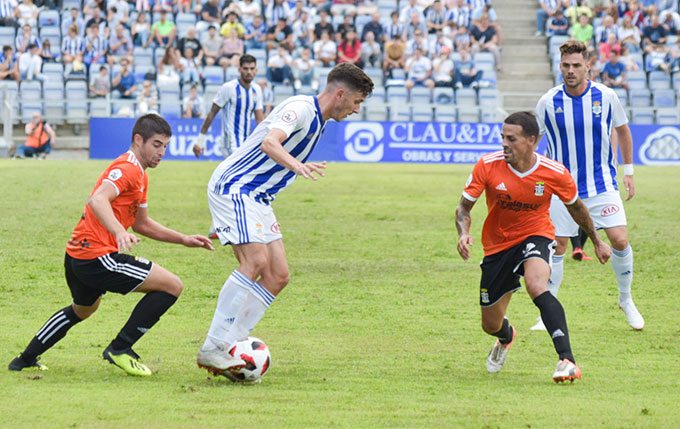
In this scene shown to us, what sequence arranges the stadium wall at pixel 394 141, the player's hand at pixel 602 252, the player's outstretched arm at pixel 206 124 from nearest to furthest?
the player's hand at pixel 602 252 < the player's outstretched arm at pixel 206 124 < the stadium wall at pixel 394 141

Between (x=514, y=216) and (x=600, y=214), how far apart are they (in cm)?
204

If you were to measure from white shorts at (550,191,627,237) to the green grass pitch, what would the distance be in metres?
0.85

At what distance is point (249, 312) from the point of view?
6406 millimetres

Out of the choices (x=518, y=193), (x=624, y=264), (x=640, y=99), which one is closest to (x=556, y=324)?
(x=518, y=193)

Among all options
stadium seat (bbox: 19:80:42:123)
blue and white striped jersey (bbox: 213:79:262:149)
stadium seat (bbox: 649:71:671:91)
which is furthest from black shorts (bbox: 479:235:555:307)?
stadium seat (bbox: 649:71:671:91)

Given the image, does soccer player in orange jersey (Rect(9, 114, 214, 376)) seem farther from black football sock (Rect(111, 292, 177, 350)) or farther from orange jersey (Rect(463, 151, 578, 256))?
orange jersey (Rect(463, 151, 578, 256))

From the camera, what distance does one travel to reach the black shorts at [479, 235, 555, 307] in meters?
6.70

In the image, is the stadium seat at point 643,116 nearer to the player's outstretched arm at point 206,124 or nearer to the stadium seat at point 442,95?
the stadium seat at point 442,95

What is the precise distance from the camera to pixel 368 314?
8.84 metres

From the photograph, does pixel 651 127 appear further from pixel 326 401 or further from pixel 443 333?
pixel 326 401

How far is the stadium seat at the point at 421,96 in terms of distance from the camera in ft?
98.7

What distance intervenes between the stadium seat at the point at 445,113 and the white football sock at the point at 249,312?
77.3 ft

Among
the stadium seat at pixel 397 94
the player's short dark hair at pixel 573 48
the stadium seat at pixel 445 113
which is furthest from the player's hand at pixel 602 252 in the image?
the stadium seat at pixel 397 94

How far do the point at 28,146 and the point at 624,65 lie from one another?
1862cm
